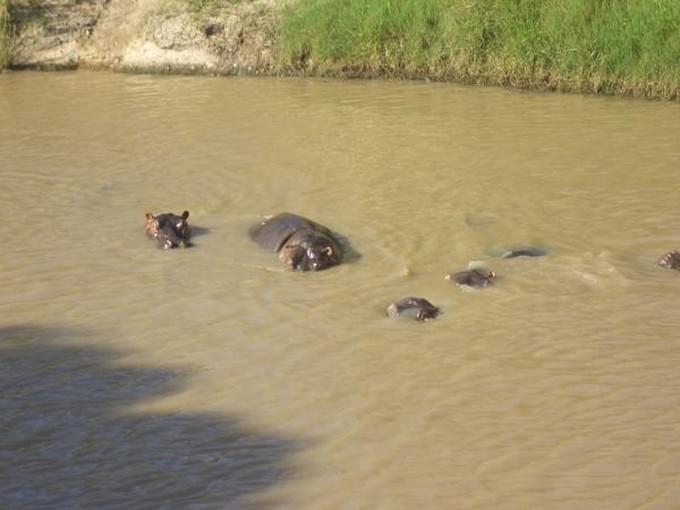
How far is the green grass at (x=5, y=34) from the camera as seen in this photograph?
19.9 meters

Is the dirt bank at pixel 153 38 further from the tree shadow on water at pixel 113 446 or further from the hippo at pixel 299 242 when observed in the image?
the tree shadow on water at pixel 113 446

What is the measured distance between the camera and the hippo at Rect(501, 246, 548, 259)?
10.5 metres

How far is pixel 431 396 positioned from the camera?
25.9ft

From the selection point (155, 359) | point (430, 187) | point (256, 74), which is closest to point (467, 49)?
point (256, 74)

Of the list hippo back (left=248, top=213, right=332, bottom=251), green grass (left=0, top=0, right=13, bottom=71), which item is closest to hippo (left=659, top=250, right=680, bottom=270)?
hippo back (left=248, top=213, right=332, bottom=251)

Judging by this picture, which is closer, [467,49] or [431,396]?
[431,396]

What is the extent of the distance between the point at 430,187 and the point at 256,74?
7.44 meters

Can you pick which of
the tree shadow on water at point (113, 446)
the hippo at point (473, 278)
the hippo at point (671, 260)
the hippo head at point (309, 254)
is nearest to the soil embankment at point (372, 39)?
the hippo at point (671, 260)

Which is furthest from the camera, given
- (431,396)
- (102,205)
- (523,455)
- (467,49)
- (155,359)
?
(467,49)

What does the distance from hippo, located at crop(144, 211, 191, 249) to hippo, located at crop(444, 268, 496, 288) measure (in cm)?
257

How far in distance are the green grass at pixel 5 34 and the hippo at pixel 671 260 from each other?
1322cm

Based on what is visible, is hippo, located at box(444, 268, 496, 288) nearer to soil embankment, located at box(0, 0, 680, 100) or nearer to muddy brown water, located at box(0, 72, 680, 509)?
muddy brown water, located at box(0, 72, 680, 509)

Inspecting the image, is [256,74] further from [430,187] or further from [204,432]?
[204,432]

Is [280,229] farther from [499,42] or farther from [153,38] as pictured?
[153,38]
